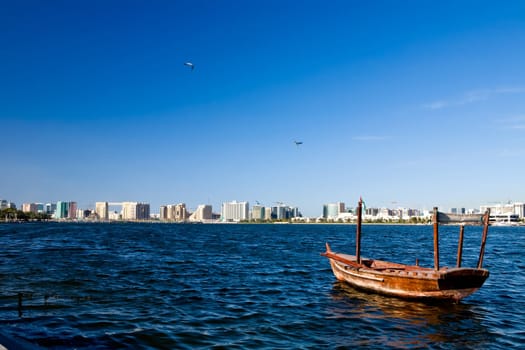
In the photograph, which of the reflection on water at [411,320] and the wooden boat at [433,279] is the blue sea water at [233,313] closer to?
the reflection on water at [411,320]

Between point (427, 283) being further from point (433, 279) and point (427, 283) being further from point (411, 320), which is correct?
point (411, 320)

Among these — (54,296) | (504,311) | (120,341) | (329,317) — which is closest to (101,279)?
(54,296)

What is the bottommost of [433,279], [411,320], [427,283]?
[411,320]

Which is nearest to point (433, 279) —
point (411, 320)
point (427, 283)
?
point (427, 283)

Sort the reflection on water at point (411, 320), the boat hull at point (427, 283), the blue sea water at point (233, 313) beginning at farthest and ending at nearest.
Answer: the boat hull at point (427, 283)
the reflection on water at point (411, 320)
the blue sea water at point (233, 313)

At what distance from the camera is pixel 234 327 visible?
52.1 ft

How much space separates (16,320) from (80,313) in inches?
96.4

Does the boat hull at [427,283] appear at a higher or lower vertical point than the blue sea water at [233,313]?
higher

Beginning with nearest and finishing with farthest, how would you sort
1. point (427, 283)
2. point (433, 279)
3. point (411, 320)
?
point (411, 320) → point (433, 279) → point (427, 283)

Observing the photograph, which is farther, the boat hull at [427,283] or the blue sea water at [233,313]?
the boat hull at [427,283]

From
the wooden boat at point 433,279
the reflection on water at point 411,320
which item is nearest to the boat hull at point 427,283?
the wooden boat at point 433,279

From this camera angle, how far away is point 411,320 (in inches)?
711

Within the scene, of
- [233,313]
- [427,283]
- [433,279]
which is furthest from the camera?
[427,283]

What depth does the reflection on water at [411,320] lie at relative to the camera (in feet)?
49.0
